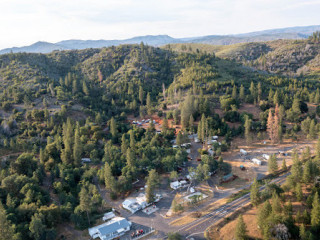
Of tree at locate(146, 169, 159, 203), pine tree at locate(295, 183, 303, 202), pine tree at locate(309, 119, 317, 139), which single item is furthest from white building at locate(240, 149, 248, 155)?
tree at locate(146, 169, 159, 203)

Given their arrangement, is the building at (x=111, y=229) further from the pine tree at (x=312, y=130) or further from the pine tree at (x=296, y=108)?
the pine tree at (x=296, y=108)

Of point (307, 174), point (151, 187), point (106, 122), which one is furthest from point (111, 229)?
point (106, 122)

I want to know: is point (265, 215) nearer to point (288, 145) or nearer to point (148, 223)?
point (148, 223)

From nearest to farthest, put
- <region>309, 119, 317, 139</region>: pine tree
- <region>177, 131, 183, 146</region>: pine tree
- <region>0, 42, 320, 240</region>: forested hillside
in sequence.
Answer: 1. <region>0, 42, 320, 240</region>: forested hillside
2. <region>177, 131, 183, 146</region>: pine tree
3. <region>309, 119, 317, 139</region>: pine tree

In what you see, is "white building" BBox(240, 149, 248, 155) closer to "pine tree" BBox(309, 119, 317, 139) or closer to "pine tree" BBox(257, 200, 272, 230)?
"pine tree" BBox(309, 119, 317, 139)

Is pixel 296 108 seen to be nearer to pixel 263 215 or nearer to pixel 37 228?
pixel 263 215

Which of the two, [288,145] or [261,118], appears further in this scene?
[261,118]

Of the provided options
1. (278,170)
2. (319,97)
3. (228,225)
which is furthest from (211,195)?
(319,97)
